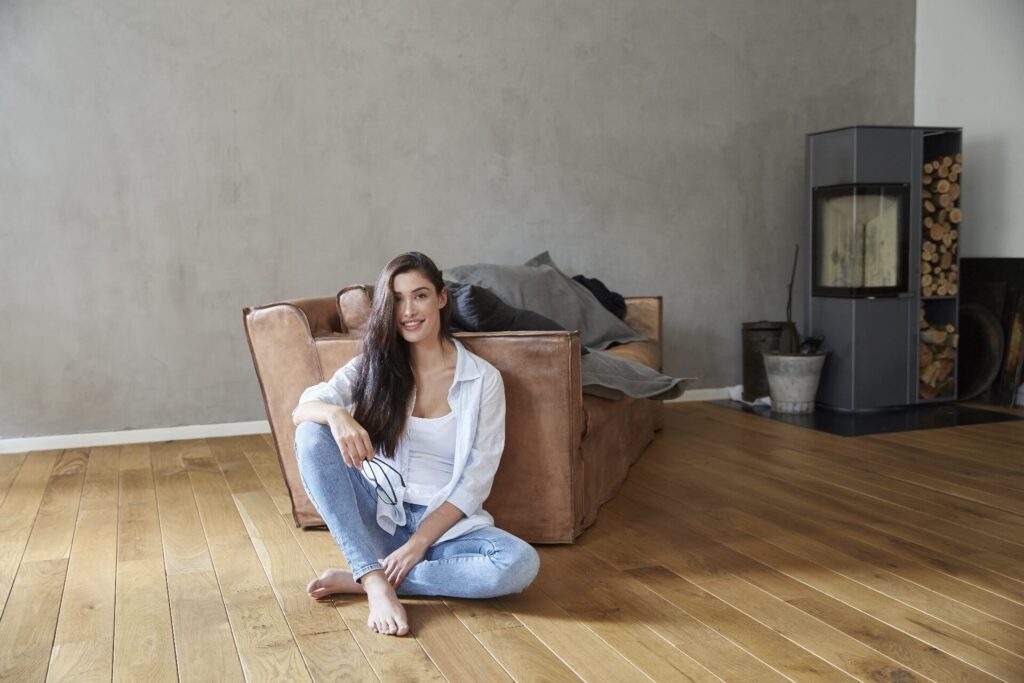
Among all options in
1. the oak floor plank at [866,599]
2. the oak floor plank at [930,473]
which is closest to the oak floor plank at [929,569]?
the oak floor plank at [866,599]

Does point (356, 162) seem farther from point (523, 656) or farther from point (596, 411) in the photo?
point (523, 656)

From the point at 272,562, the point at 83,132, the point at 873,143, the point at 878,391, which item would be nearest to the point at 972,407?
the point at 878,391

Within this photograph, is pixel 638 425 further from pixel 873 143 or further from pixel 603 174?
pixel 873 143

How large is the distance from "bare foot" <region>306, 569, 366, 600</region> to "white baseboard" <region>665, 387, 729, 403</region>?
3.34 meters

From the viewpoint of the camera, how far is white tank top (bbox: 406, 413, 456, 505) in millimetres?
2541

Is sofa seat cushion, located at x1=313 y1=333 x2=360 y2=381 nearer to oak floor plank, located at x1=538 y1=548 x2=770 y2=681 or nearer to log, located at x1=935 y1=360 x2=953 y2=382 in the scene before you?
oak floor plank, located at x1=538 y1=548 x2=770 y2=681

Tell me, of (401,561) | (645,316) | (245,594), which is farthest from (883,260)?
(245,594)

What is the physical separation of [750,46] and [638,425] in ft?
8.65

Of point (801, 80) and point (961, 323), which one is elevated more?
point (801, 80)

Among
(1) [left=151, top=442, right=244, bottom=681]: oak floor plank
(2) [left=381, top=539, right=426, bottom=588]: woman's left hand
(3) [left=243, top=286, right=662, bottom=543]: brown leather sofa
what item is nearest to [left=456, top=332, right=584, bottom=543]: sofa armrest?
(3) [left=243, top=286, right=662, bottom=543]: brown leather sofa

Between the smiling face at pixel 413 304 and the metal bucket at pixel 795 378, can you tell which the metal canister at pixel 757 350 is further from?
the smiling face at pixel 413 304

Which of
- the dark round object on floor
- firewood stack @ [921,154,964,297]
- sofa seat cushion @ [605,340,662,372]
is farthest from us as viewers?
the dark round object on floor

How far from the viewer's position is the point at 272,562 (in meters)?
2.81

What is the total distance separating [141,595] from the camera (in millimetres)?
2537
